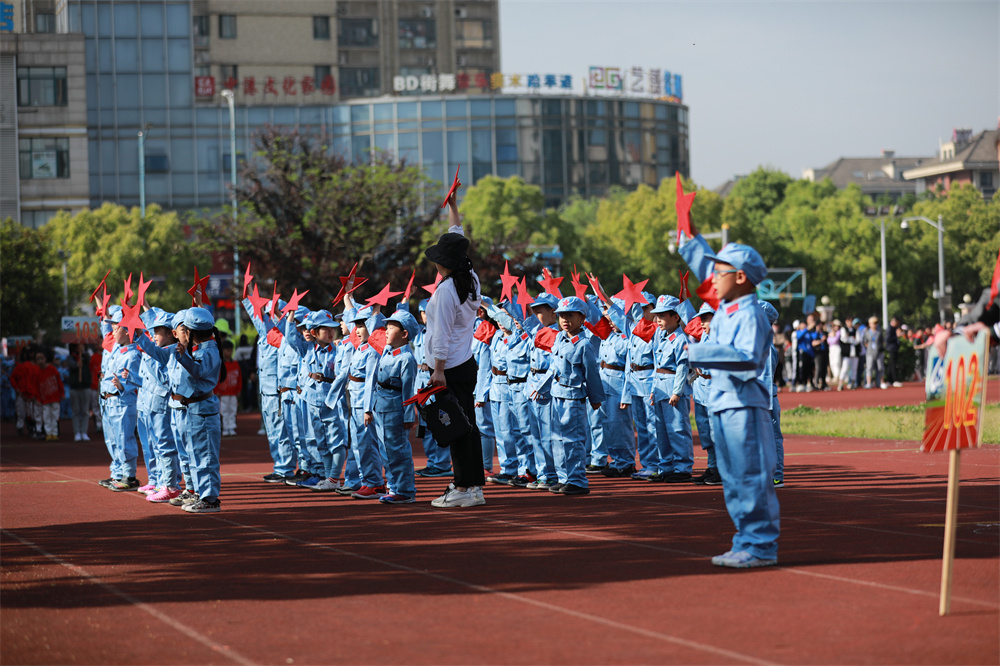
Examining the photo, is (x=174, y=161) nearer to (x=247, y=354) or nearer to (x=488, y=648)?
(x=247, y=354)

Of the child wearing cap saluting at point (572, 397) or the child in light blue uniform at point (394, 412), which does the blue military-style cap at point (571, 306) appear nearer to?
the child wearing cap saluting at point (572, 397)

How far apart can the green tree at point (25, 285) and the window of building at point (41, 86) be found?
74.7ft

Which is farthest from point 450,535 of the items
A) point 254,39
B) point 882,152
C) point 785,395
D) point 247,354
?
point 882,152

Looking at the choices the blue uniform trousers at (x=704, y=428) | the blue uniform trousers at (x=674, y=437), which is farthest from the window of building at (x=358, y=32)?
the blue uniform trousers at (x=674, y=437)

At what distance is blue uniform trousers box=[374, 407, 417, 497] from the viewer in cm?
1113

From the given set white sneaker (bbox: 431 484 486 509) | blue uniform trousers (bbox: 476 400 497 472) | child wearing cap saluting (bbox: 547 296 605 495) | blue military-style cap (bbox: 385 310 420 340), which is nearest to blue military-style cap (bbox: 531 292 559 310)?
child wearing cap saluting (bbox: 547 296 605 495)

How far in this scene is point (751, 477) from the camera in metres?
7.24

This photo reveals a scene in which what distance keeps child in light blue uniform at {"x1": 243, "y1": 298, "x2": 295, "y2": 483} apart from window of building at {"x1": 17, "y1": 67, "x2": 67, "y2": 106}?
165 feet

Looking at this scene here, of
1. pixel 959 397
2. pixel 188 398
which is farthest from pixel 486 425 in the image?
pixel 959 397

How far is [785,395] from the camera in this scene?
31.5 meters

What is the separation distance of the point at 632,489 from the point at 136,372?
5.55 metres

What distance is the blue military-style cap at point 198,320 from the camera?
10859 millimetres

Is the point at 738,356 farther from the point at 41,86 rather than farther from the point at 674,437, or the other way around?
the point at 41,86

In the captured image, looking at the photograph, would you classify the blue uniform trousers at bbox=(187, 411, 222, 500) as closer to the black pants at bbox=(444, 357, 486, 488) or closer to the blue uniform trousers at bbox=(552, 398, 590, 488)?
the black pants at bbox=(444, 357, 486, 488)
